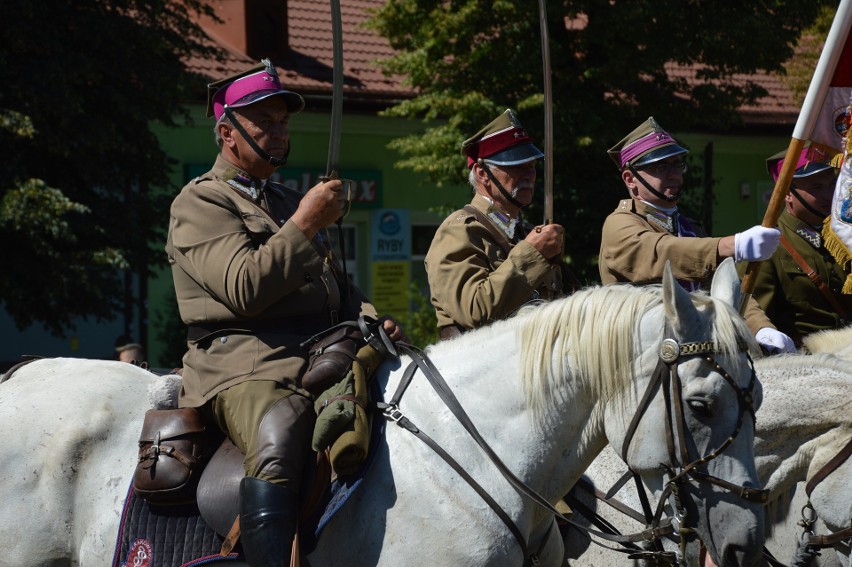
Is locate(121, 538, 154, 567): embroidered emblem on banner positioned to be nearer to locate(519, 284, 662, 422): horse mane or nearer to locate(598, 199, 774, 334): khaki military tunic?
locate(519, 284, 662, 422): horse mane

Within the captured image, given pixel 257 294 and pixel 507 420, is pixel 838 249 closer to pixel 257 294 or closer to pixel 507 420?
pixel 507 420

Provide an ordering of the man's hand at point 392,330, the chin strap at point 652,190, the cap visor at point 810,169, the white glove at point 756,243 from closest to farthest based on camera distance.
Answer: the man's hand at point 392,330, the white glove at point 756,243, the chin strap at point 652,190, the cap visor at point 810,169

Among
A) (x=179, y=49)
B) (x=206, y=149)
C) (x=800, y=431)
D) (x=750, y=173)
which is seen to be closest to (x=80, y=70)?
(x=179, y=49)

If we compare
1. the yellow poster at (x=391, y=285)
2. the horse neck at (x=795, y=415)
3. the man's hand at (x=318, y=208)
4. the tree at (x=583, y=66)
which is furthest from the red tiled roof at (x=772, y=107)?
the man's hand at (x=318, y=208)

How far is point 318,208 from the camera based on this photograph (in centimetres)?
385

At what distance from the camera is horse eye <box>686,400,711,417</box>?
3.47 m

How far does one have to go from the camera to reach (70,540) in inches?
166

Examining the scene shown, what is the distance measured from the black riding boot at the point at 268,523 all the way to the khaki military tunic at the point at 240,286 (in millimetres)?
428

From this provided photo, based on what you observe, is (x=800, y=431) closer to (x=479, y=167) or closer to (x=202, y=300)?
(x=479, y=167)

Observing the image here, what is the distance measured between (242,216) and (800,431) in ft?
8.48

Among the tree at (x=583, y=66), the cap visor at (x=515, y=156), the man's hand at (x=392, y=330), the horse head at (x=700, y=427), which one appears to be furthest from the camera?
the tree at (x=583, y=66)

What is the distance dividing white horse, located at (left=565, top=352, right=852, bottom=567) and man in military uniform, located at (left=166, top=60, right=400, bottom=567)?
1385 mm

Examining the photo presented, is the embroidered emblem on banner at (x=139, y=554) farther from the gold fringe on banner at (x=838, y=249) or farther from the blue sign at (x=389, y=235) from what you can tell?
the blue sign at (x=389, y=235)

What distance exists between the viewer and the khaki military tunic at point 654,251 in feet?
15.6
